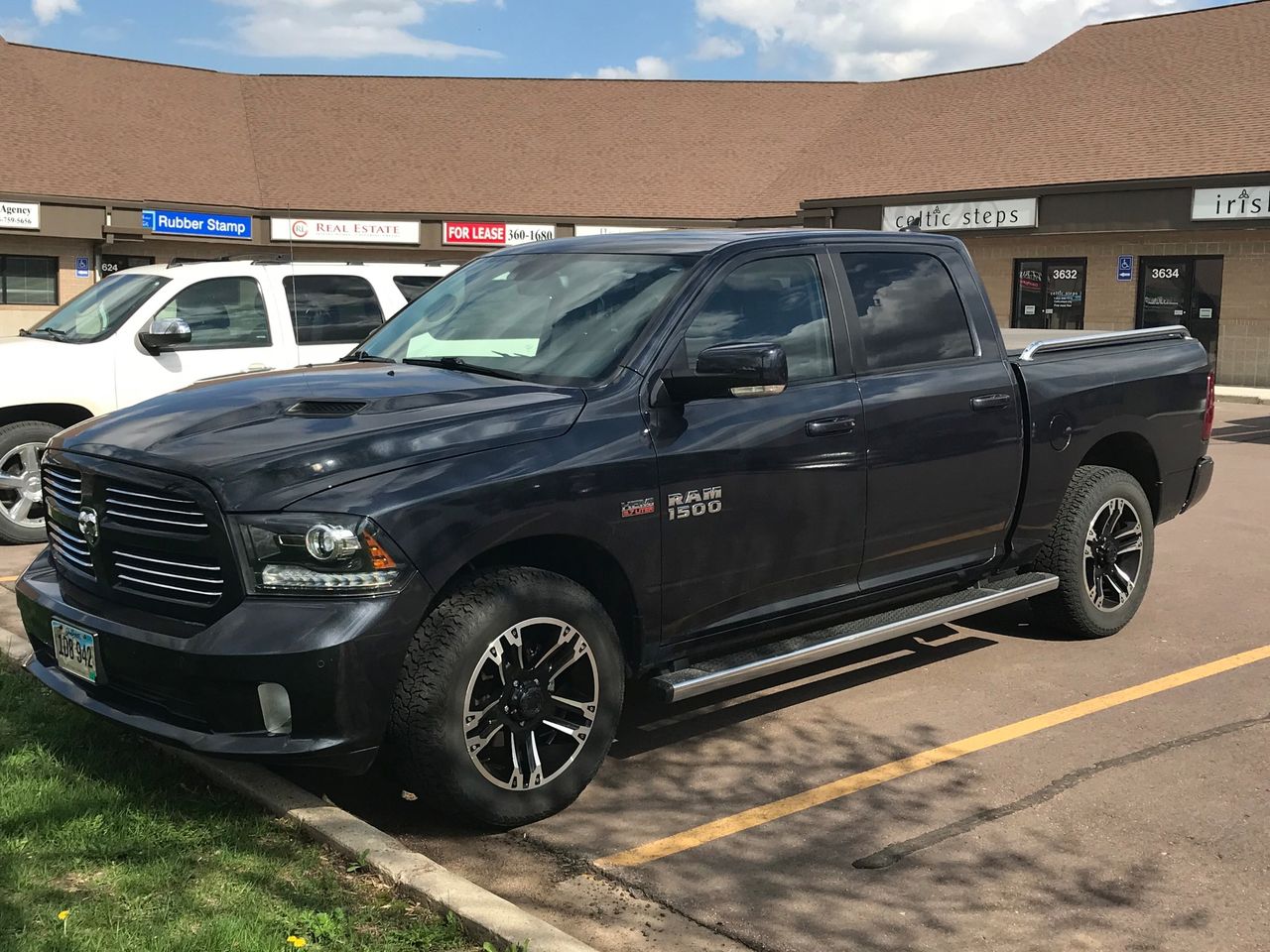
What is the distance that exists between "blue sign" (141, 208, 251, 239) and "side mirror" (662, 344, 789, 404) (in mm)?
31866

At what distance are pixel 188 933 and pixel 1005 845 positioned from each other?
8.51 ft

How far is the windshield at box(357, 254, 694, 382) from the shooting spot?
17.0 ft

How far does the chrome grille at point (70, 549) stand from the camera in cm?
470

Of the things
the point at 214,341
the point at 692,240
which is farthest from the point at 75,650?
the point at 214,341

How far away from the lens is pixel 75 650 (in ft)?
15.1

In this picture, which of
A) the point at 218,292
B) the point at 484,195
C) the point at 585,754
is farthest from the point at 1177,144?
the point at 585,754

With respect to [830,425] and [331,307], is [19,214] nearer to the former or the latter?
[331,307]

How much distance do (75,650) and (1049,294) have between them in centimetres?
2848

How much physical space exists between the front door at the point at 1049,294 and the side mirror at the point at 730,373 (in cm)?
2607

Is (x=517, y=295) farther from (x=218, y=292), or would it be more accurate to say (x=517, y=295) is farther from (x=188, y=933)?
(x=218, y=292)

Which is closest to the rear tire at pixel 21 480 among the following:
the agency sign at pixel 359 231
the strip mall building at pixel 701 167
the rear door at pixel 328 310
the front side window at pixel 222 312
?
the front side window at pixel 222 312

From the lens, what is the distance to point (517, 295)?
575cm

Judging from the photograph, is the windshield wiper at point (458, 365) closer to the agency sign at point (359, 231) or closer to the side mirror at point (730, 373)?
the side mirror at point (730, 373)

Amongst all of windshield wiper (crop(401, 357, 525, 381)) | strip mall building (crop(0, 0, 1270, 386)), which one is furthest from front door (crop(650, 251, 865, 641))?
strip mall building (crop(0, 0, 1270, 386))
